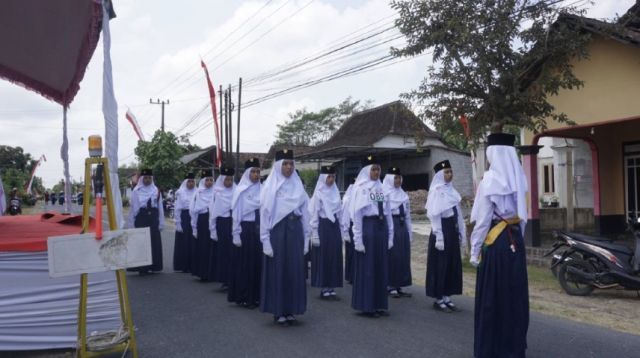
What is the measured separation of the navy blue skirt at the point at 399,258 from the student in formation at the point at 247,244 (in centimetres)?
219

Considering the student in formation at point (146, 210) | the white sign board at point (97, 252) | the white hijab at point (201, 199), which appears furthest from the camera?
the student in formation at point (146, 210)

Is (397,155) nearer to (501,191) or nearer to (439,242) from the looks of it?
(439,242)

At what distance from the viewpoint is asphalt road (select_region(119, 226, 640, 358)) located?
5.54 metres

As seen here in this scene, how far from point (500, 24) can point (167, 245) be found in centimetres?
1153

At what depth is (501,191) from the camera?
16.5 ft

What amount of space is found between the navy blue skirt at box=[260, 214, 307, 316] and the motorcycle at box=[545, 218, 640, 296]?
4708 millimetres

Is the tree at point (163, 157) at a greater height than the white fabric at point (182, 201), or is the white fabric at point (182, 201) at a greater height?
the tree at point (163, 157)

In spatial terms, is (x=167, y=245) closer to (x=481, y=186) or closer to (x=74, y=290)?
(x=74, y=290)

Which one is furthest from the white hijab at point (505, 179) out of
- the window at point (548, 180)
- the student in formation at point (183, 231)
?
the window at point (548, 180)

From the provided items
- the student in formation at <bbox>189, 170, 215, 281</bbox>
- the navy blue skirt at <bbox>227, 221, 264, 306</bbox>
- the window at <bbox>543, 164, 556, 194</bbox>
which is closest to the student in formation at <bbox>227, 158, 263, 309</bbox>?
the navy blue skirt at <bbox>227, 221, 264, 306</bbox>

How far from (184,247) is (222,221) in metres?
2.36

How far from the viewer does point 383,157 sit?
29891 mm

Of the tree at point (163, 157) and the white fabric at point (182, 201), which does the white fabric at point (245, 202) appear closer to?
the white fabric at point (182, 201)

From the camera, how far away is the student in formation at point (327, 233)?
28.3ft
